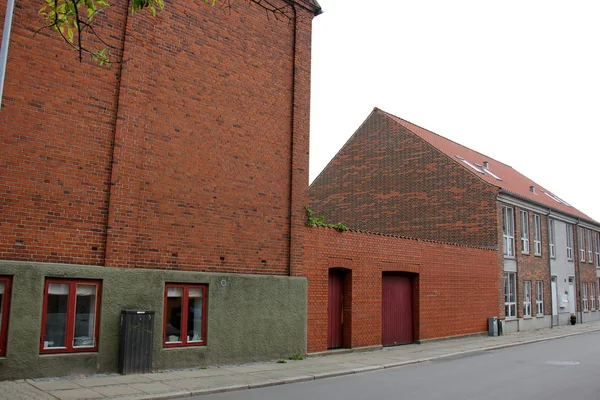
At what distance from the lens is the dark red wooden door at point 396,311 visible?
17.7 meters

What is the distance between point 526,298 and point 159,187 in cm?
2115

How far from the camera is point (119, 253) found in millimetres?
11023

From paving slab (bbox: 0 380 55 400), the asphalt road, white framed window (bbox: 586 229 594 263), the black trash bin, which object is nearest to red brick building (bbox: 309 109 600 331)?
white framed window (bbox: 586 229 594 263)

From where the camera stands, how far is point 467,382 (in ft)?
36.0

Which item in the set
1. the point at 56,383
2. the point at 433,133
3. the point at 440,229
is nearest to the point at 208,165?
the point at 56,383

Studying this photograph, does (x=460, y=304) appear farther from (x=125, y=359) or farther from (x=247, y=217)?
(x=125, y=359)

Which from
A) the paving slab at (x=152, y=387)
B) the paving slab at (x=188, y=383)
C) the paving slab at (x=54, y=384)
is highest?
the paving slab at (x=54, y=384)

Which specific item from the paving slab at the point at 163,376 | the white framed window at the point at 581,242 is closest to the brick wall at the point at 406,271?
the paving slab at the point at 163,376

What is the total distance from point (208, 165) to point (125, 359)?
4633 mm

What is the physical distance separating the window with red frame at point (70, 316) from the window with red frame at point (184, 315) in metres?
1.60

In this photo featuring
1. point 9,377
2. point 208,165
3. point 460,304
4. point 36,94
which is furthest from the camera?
point 460,304

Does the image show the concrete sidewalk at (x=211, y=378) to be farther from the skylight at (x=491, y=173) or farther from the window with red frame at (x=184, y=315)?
the skylight at (x=491, y=173)

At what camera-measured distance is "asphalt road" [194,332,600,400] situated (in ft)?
31.1

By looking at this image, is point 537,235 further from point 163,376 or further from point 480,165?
point 163,376
